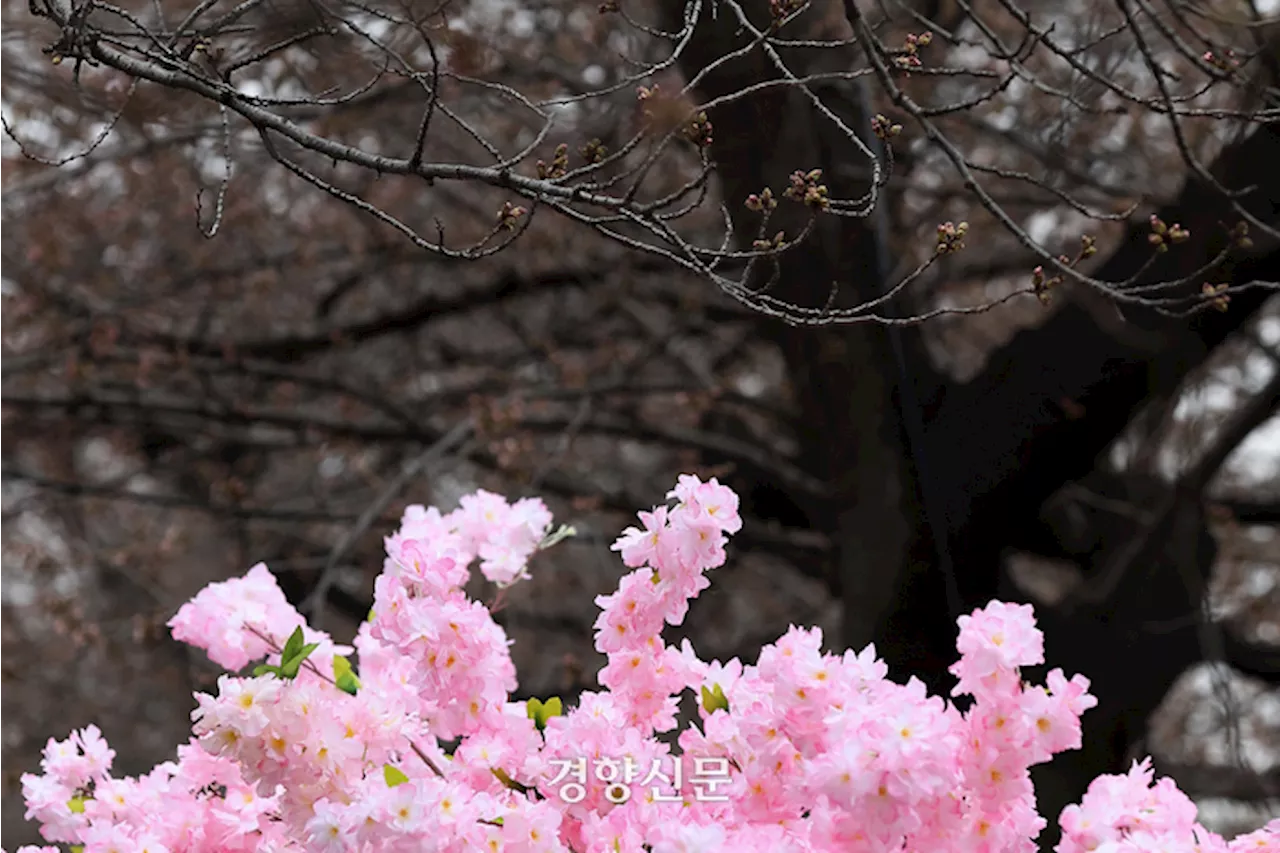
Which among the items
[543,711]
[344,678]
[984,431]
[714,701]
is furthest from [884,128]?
[984,431]

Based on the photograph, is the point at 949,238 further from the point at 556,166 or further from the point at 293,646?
the point at 293,646

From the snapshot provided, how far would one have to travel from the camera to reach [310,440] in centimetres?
466

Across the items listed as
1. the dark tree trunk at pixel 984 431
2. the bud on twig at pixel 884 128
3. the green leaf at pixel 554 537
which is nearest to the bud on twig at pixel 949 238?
the bud on twig at pixel 884 128

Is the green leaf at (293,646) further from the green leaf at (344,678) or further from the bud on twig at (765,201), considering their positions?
the bud on twig at (765,201)

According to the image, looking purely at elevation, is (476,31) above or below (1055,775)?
above

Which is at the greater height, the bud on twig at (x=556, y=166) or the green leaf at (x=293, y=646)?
the bud on twig at (x=556, y=166)

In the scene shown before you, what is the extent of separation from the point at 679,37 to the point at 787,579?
4.83 metres

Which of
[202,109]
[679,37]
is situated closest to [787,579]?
[202,109]

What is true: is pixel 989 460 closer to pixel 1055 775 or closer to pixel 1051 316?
pixel 1051 316

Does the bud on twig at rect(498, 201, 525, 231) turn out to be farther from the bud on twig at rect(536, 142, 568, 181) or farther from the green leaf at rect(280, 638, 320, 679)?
the green leaf at rect(280, 638, 320, 679)

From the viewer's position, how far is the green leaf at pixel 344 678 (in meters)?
1.66

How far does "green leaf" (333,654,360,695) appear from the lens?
166 centimetres

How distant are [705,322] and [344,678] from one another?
3.33m

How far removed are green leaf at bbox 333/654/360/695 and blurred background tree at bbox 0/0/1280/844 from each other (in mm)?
621
